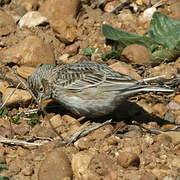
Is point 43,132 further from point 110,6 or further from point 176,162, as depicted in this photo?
point 110,6

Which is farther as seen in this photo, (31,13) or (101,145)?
(31,13)

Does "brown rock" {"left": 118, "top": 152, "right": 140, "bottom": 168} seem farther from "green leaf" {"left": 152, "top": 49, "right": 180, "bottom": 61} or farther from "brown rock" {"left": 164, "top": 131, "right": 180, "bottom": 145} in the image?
"green leaf" {"left": 152, "top": 49, "right": 180, "bottom": 61}

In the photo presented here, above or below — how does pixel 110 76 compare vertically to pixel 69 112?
above

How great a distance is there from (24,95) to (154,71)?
8.50 feet

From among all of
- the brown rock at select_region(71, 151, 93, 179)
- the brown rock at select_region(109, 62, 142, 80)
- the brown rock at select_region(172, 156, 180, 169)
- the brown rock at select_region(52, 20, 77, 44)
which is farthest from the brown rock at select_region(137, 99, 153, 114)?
the brown rock at select_region(52, 20, 77, 44)

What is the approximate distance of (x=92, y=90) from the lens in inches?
254

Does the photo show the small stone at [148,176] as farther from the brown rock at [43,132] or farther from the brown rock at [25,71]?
the brown rock at [25,71]

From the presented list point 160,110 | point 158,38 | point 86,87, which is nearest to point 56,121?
point 86,87

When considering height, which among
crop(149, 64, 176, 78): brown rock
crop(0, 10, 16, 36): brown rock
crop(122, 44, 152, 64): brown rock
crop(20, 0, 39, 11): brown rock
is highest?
crop(20, 0, 39, 11): brown rock

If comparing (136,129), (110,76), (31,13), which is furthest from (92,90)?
(31,13)

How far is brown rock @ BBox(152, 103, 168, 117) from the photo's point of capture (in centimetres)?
693

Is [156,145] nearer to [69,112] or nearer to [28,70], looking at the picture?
[69,112]

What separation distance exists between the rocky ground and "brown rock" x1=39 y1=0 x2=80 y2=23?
0.02 m

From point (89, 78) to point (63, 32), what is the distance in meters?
2.37
